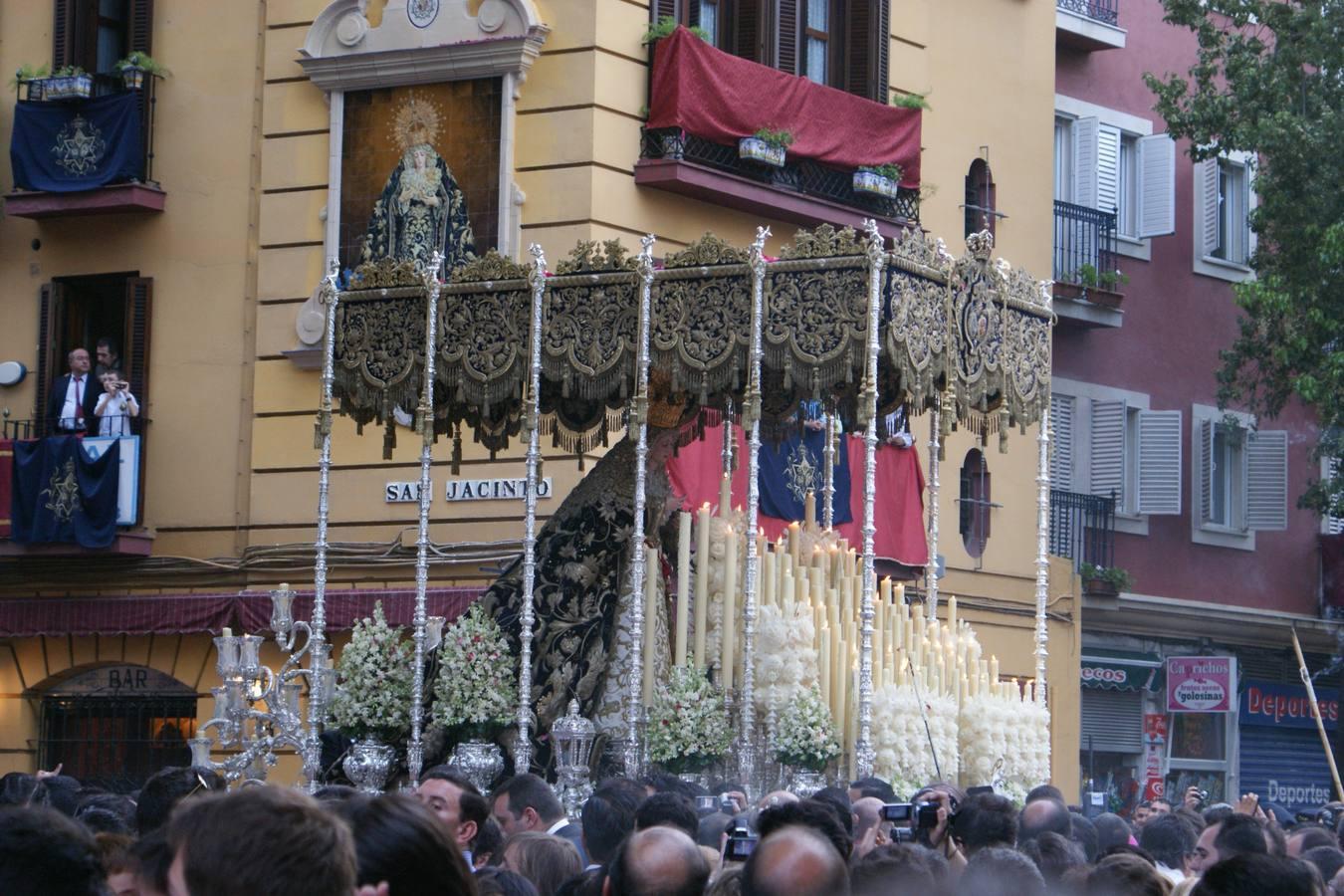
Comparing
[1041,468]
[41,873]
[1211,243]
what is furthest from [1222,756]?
[41,873]

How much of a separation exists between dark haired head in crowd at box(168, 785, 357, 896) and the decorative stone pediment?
14947 mm

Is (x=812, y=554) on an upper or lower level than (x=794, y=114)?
lower

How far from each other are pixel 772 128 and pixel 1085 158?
727cm

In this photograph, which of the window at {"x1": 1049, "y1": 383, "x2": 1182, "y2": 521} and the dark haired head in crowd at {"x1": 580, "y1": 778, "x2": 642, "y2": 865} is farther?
the window at {"x1": 1049, "y1": 383, "x2": 1182, "y2": 521}

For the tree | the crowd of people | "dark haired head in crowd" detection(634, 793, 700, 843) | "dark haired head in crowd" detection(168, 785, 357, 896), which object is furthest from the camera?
the tree

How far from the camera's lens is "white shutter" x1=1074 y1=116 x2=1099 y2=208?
2516 centimetres

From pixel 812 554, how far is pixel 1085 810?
3798mm

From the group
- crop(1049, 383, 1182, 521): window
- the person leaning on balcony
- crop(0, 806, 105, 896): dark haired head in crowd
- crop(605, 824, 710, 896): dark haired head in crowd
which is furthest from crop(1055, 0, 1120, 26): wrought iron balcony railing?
crop(0, 806, 105, 896): dark haired head in crowd

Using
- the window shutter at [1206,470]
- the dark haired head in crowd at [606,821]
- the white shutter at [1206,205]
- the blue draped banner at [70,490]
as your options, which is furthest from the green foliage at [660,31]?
the dark haired head in crowd at [606,821]

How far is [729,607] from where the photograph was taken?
13.5 meters

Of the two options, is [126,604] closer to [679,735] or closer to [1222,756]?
[679,735]

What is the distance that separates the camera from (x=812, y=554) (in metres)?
14.1

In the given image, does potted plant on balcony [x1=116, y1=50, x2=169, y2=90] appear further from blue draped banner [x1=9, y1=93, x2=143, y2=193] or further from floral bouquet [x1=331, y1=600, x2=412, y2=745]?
floral bouquet [x1=331, y1=600, x2=412, y2=745]

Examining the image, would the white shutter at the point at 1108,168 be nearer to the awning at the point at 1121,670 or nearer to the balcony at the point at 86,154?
the awning at the point at 1121,670
